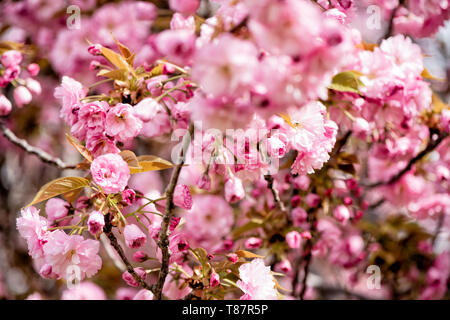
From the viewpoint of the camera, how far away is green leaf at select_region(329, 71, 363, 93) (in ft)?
3.93

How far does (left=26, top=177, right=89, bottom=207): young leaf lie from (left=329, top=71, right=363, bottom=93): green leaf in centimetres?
76

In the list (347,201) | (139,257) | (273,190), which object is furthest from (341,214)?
(139,257)

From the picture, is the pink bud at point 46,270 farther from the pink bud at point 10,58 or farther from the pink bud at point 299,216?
the pink bud at point 299,216

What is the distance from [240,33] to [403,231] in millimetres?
1940

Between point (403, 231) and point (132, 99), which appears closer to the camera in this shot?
point (132, 99)

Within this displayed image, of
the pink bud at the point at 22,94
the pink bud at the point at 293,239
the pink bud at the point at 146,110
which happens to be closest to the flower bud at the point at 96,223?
the pink bud at the point at 146,110

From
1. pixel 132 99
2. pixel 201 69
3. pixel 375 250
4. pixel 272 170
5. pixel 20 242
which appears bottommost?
pixel 20 242

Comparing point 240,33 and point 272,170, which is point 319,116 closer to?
point 272,170

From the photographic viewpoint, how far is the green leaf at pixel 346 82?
1.20 meters

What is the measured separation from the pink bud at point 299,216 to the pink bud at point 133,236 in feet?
2.32

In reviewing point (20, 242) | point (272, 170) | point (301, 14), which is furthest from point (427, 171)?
point (20, 242)

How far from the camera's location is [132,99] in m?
1.10

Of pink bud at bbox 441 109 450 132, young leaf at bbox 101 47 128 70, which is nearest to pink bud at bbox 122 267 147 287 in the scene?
young leaf at bbox 101 47 128 70

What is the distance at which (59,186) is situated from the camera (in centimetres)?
100
